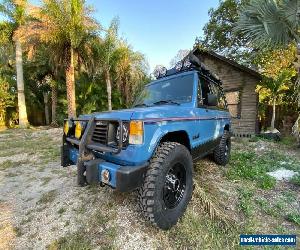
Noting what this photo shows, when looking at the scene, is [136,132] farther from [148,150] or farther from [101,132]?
[101,132]

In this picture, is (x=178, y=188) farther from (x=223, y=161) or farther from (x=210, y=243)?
(x=223, y=161)

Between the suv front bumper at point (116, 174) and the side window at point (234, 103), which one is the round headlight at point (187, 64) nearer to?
the suv front bumper at point (116, 174)

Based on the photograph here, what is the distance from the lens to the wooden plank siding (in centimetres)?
1220

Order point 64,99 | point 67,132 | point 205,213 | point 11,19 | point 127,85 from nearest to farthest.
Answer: point 205,213, point 67,132, point 11,19, point 64,99, point 127,85

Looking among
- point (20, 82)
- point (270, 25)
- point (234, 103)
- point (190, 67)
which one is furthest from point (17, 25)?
point (190, 67)

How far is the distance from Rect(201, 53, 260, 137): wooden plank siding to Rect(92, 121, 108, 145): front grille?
1089 cm

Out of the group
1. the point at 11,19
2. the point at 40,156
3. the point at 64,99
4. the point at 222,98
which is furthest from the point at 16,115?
the point at 222,98

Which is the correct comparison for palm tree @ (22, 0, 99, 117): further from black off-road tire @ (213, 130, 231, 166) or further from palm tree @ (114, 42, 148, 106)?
black off-road tire @ (213, 130, 231, 166)

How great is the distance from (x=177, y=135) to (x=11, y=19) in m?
18.0

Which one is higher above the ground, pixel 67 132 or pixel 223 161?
pixel 67 132

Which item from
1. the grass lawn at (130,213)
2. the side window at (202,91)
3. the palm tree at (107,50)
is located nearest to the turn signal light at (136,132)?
the grass lawn at (130,213)

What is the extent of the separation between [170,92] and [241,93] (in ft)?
31.3

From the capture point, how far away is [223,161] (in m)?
5.62

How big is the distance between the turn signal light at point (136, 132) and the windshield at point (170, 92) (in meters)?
1.32
